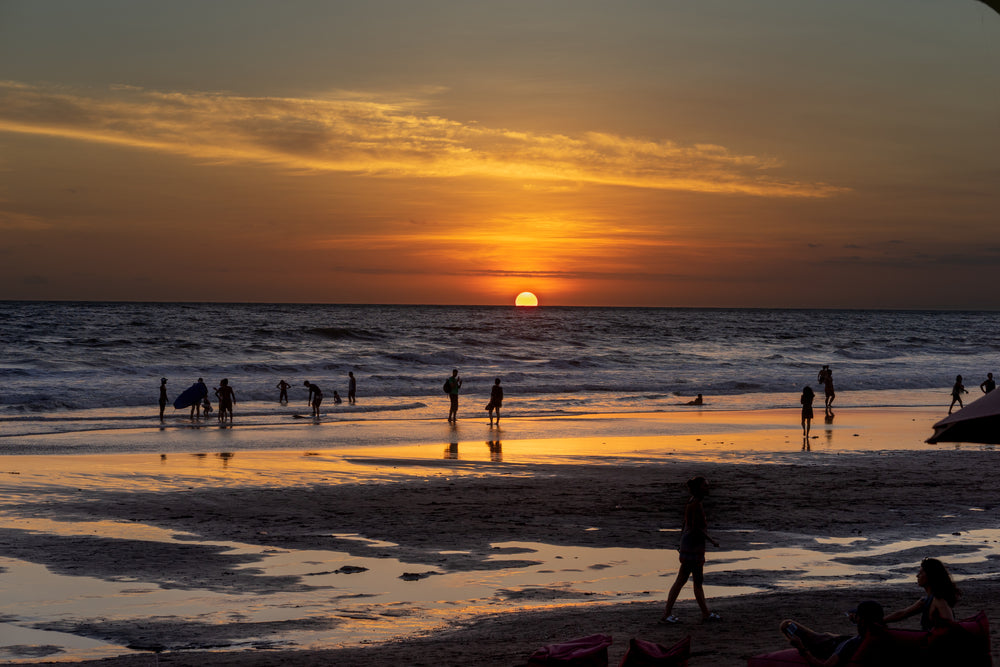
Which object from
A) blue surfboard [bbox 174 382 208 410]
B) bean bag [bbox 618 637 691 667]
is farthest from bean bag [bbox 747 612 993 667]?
blue surfboard [bbox 174 382 208 410]

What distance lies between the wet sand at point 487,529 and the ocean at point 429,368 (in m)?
14.3

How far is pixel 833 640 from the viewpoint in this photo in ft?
24.1

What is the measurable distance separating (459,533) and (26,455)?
14.9m

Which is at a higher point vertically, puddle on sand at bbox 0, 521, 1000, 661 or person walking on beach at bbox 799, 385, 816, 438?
person walking on beach at bbox 799, 385, 816, 438

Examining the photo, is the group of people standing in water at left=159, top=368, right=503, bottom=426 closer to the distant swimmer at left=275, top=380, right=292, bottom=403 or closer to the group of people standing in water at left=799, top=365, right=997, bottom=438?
the distant swimmer at left=275, top=380, right=292, bottom=403

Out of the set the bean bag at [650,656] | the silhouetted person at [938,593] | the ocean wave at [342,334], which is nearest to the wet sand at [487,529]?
the bean bag at [650,656]

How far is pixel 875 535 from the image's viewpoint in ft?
47.4

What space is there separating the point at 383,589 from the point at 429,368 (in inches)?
2180

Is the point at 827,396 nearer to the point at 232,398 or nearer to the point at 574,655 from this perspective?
the point at 232,398

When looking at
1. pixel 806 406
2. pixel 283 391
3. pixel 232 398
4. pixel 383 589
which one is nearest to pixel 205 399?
pixel 232 398

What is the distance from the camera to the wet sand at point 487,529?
31.3 feet

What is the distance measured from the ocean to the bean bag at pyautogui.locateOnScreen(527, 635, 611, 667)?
28811 mm

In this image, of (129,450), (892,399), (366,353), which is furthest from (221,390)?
(366,353)

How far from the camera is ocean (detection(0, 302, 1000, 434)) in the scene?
140 ft
